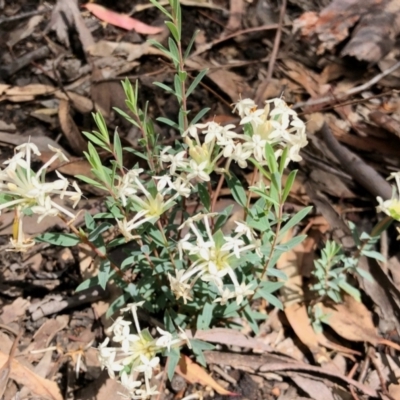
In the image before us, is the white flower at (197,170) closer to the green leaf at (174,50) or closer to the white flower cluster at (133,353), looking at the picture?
the green leaf at (174,50)

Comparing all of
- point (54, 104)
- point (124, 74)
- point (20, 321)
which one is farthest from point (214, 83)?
point (20, 321)

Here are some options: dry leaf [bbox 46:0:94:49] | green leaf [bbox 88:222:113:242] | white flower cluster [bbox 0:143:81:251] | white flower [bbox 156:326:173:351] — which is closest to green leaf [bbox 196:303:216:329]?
white flower [bbox 156:326:173:351]

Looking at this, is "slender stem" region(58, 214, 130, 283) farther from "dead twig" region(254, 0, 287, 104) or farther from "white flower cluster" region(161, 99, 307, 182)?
"dead twig" region(254, 0, 287, 104)

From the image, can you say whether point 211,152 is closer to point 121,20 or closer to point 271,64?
point 271,64

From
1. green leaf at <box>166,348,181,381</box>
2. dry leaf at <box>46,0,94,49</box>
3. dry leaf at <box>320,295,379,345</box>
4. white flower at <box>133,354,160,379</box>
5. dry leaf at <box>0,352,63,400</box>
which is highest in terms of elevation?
dry leaf at <box>46,0,94,49</box>

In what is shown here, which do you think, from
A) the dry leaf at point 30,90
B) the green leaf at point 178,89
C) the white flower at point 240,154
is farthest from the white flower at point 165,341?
the dry leaf at point 30,90

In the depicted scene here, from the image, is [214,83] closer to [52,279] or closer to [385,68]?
[385,68]
